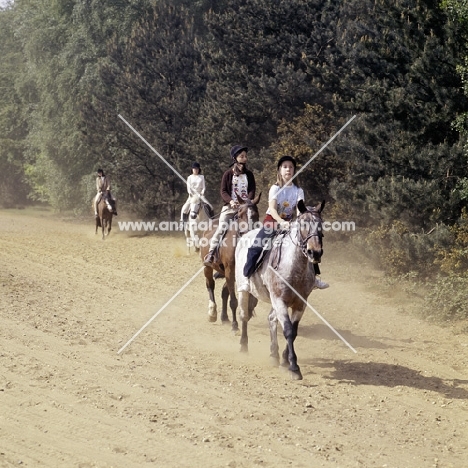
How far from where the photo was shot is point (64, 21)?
40.9m

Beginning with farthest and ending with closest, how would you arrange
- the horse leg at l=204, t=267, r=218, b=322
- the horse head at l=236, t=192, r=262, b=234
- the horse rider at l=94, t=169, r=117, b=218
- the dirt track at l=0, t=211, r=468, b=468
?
the horse rider at l=94, t=169, r=117, b=218, the horse leg at l=204, t=267, r=218, b=322, the horse head at l=236, t=192, r=262, b=234, the dirt track at l=0, t=211, r=468, b=468

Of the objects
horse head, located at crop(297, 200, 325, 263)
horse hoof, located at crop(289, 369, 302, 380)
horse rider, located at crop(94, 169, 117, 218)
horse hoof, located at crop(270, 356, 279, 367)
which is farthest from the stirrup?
horse rider, located at crop(94, 169, 117, 218)

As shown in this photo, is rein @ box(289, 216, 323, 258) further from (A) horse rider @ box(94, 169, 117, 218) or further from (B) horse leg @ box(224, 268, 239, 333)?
(A) horse rider @ box(94, 169, 117, 218)

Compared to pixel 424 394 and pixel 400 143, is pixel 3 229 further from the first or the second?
pixel 424 394

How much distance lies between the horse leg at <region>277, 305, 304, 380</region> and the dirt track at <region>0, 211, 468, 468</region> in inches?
7.1

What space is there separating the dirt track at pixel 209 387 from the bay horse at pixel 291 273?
63cm

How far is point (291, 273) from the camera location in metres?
9.94

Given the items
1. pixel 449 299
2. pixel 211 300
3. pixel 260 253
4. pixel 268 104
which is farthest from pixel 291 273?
pixel 268 104

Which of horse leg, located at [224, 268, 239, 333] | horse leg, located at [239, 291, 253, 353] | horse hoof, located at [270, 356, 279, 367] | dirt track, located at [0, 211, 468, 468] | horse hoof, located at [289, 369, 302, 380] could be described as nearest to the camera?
dirt track, located at [0, 211, 468, 468]

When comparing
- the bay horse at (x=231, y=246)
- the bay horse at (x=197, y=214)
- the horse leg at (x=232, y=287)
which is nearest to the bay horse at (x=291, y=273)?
the bay horse at (x=231, y=246)

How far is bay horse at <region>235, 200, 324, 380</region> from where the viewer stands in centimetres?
942

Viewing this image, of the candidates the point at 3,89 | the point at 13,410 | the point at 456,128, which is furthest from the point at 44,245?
the point at 3,89

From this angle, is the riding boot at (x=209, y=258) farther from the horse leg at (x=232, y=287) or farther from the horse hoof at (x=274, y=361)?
the horse hoof at (x=274, y=361)

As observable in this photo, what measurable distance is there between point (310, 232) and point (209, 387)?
2559 millimetres
